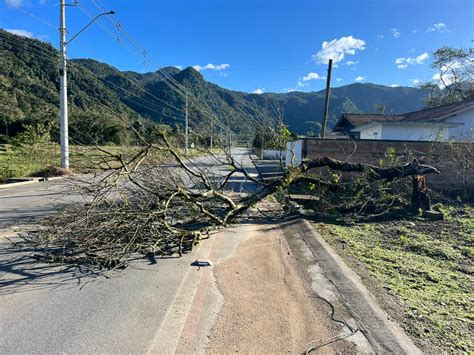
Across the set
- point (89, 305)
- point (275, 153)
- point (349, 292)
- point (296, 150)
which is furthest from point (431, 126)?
point (89, 305)

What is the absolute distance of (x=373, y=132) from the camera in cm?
2164

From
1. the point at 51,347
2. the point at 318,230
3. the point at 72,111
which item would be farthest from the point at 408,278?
the point at 72,111

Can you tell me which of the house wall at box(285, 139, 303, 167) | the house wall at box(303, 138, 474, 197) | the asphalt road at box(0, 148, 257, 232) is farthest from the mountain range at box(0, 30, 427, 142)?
the house wall at box(303, 138, 474, 197)

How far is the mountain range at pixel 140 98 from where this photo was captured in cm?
1014

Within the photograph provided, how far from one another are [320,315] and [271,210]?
5.56 meters

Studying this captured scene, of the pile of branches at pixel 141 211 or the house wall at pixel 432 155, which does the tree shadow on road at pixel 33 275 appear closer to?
the pile of branches at pixel 141 211

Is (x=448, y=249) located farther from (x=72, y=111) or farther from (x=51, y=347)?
(x=72, y=111)

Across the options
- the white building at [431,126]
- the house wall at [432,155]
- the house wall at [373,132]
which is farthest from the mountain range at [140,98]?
the white building at [431,126]

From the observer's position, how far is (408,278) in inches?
170

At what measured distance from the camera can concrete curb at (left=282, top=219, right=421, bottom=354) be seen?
2965 mm

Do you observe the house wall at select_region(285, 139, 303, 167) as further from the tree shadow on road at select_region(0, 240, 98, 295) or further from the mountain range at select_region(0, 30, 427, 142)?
the tree shadow on road at select_region(0, 240, 98, 295)

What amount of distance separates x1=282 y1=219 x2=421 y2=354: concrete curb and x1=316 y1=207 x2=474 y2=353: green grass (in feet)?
0.60

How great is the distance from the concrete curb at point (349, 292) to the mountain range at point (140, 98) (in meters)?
3.71

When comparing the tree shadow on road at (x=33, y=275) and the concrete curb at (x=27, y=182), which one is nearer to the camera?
the tree shadow on road at (x=33, y=275)
